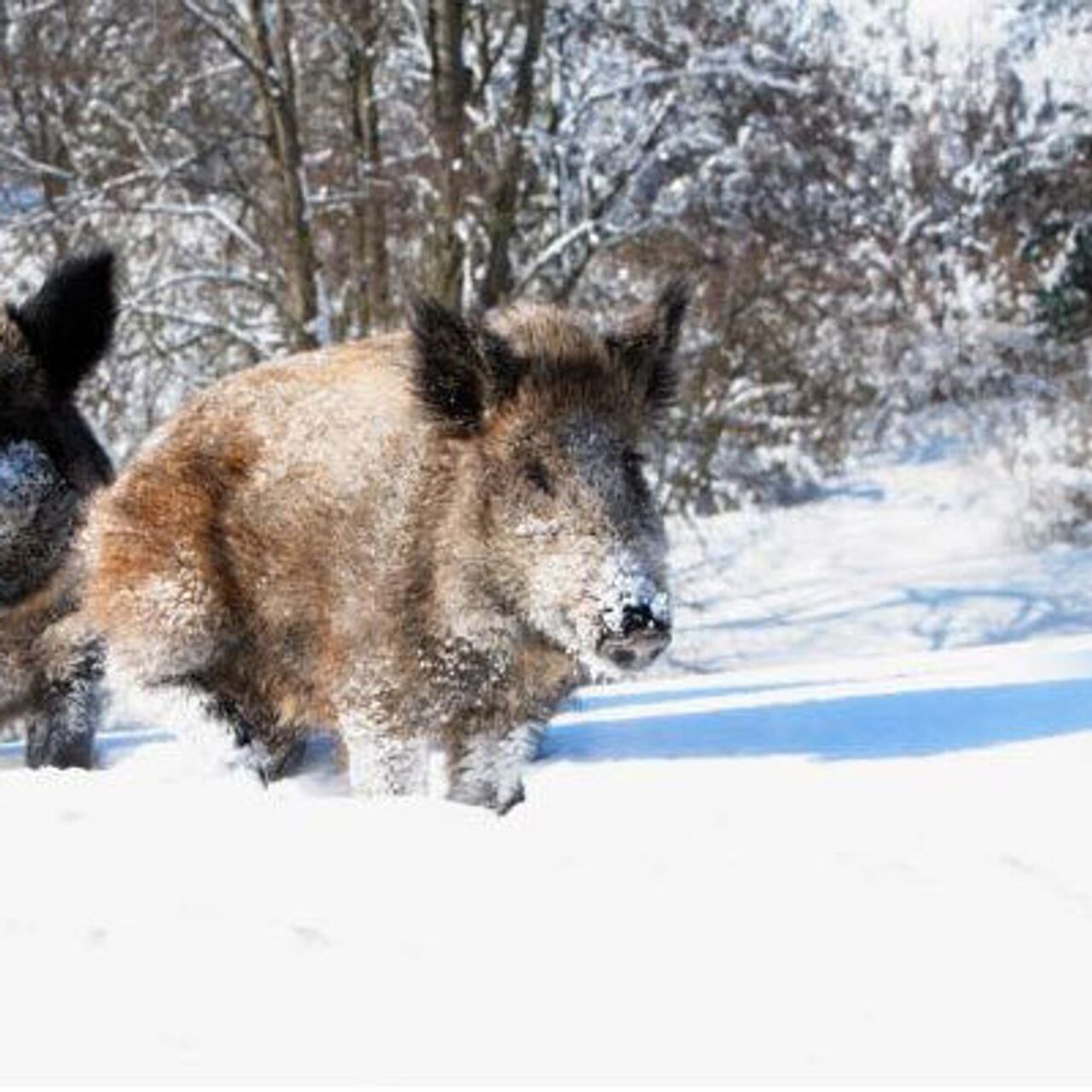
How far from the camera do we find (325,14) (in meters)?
13.9

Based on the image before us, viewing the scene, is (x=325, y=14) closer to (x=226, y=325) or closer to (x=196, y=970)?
(x=226, y=325)

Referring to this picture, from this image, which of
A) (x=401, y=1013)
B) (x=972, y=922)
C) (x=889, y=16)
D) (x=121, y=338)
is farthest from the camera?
(x=889, y=16)

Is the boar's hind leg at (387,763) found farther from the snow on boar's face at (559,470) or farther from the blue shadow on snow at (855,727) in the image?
the blue shadow on snow at (855,727)

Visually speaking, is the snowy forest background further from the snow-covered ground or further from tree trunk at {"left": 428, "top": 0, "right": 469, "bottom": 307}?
the snow-covered ground

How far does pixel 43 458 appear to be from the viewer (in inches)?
223

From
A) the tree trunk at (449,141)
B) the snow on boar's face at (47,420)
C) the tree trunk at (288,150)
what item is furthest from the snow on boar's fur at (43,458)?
the tree trunk at (288,150)

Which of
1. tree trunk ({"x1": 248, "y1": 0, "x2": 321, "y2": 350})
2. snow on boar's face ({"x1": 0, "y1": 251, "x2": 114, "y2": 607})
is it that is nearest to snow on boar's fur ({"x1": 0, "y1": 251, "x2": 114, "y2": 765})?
snow on boar's face ({"x1": 0, "y1": 251, "x2": 114, "y2": 607})

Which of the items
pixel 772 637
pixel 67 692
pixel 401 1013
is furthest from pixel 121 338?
pixel 401 1013

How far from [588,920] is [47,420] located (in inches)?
140

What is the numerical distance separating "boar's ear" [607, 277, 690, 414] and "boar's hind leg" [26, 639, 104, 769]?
2.05 m

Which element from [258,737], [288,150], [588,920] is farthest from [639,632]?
[288,150]

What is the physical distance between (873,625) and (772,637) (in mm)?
977

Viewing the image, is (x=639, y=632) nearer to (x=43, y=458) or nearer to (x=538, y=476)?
(x=538, y=476)

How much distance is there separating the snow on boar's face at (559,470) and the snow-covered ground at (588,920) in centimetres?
45
